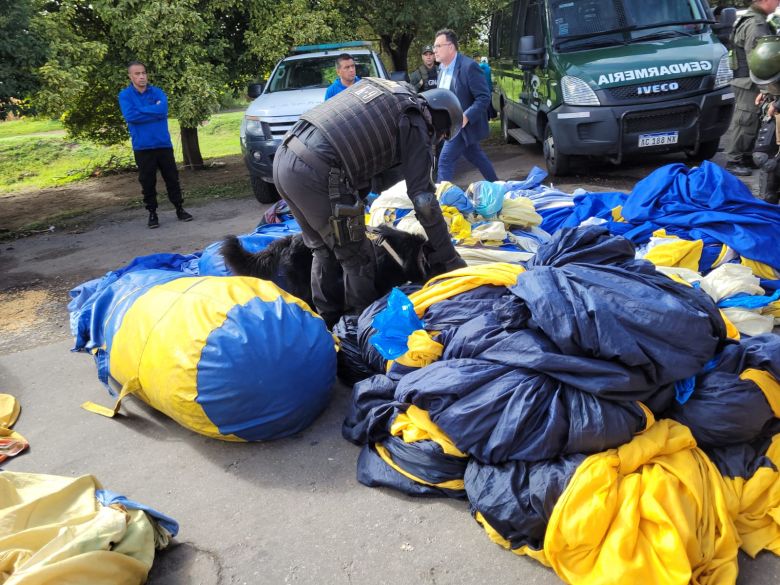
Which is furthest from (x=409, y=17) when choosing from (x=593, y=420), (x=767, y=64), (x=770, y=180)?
(x=593, y=420)

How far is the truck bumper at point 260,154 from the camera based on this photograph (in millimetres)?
7629

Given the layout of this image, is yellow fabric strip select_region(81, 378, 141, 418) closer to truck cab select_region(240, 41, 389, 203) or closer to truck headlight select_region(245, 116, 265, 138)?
truck cab select_region(240, 41, 389, 203)

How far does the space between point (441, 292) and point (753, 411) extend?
4.65 ft

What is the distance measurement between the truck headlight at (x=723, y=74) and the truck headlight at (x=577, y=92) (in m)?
1.32

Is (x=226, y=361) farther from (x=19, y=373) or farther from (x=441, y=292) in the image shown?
(x=19, y=373)

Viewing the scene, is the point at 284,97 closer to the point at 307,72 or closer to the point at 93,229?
the point at 307,72

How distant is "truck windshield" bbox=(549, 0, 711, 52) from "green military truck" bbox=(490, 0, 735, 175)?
1cm

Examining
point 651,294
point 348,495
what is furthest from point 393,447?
point 651,294

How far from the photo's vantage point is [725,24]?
7.01 metres

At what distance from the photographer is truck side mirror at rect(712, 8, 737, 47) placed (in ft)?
22.6

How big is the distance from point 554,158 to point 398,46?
6.03m

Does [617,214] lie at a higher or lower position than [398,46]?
lower

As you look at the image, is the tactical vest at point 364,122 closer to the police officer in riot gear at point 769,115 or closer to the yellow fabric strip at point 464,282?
the yellow fabric strip at point 464,282

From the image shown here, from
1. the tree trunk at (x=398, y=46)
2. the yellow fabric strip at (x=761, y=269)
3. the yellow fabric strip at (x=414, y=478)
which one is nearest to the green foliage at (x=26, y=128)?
the tree trunk at (x=398, y=46)
